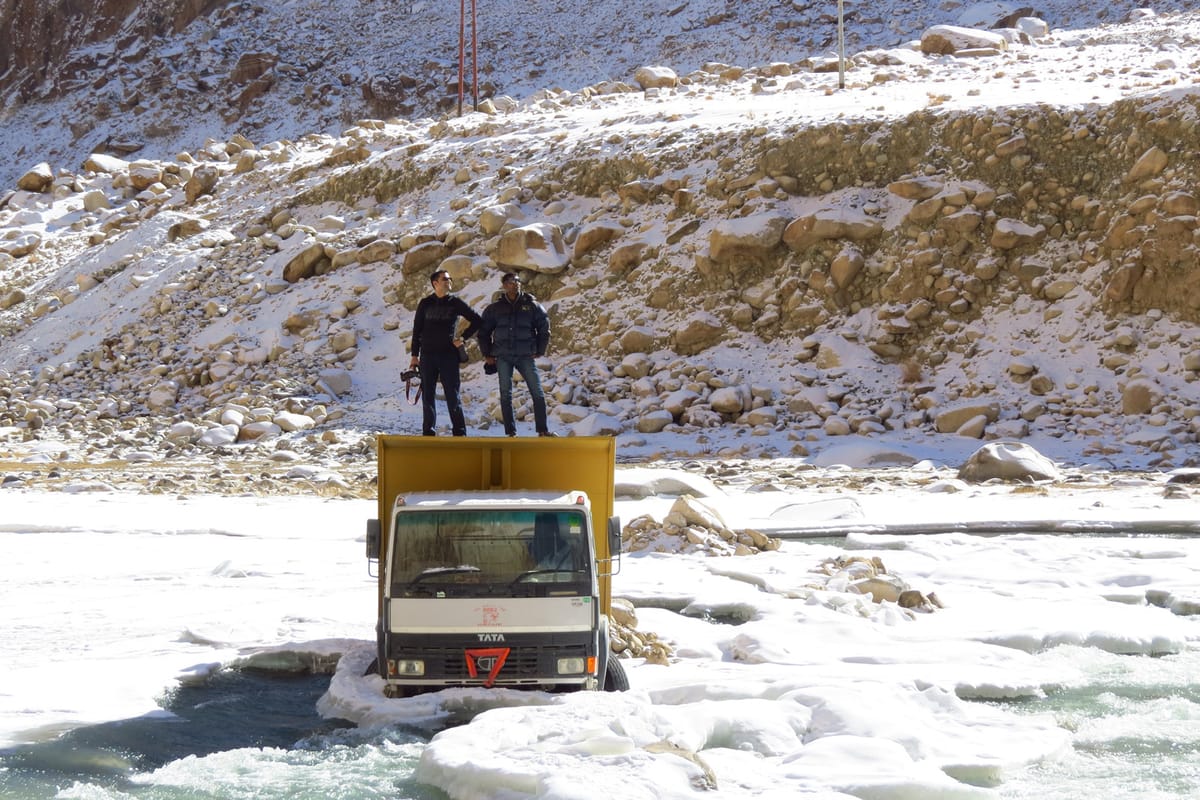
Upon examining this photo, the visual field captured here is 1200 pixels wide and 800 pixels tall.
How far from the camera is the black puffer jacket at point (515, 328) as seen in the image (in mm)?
11586

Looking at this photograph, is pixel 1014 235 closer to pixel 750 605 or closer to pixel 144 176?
pixel 750 605

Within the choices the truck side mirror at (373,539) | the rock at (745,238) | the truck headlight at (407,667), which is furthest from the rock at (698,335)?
the truck headlight at (407,667)

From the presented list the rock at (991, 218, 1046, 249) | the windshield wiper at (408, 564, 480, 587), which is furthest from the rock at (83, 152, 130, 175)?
the windshield wiper at (408, 564, 480, 587)

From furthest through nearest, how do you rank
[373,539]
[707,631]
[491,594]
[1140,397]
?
1. [1140,397]
2. [707,631]
3. [373,539]
4. [491,594]

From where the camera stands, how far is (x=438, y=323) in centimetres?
1149

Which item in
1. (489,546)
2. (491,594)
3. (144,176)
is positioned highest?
(144,176)

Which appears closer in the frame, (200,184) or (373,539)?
(373,539)

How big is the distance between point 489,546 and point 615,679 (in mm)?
1294

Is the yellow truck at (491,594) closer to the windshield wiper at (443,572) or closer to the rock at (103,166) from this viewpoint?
the windshield wiper at (443,572)

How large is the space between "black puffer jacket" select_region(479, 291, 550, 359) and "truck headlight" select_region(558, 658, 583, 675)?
4.51 meters

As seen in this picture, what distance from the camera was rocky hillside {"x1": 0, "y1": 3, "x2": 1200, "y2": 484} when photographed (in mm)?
20672

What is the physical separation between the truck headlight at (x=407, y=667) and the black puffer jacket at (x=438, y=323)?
4310 millimetres

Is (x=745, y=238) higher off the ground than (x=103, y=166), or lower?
lower

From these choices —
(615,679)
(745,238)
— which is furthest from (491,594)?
(745,238)
